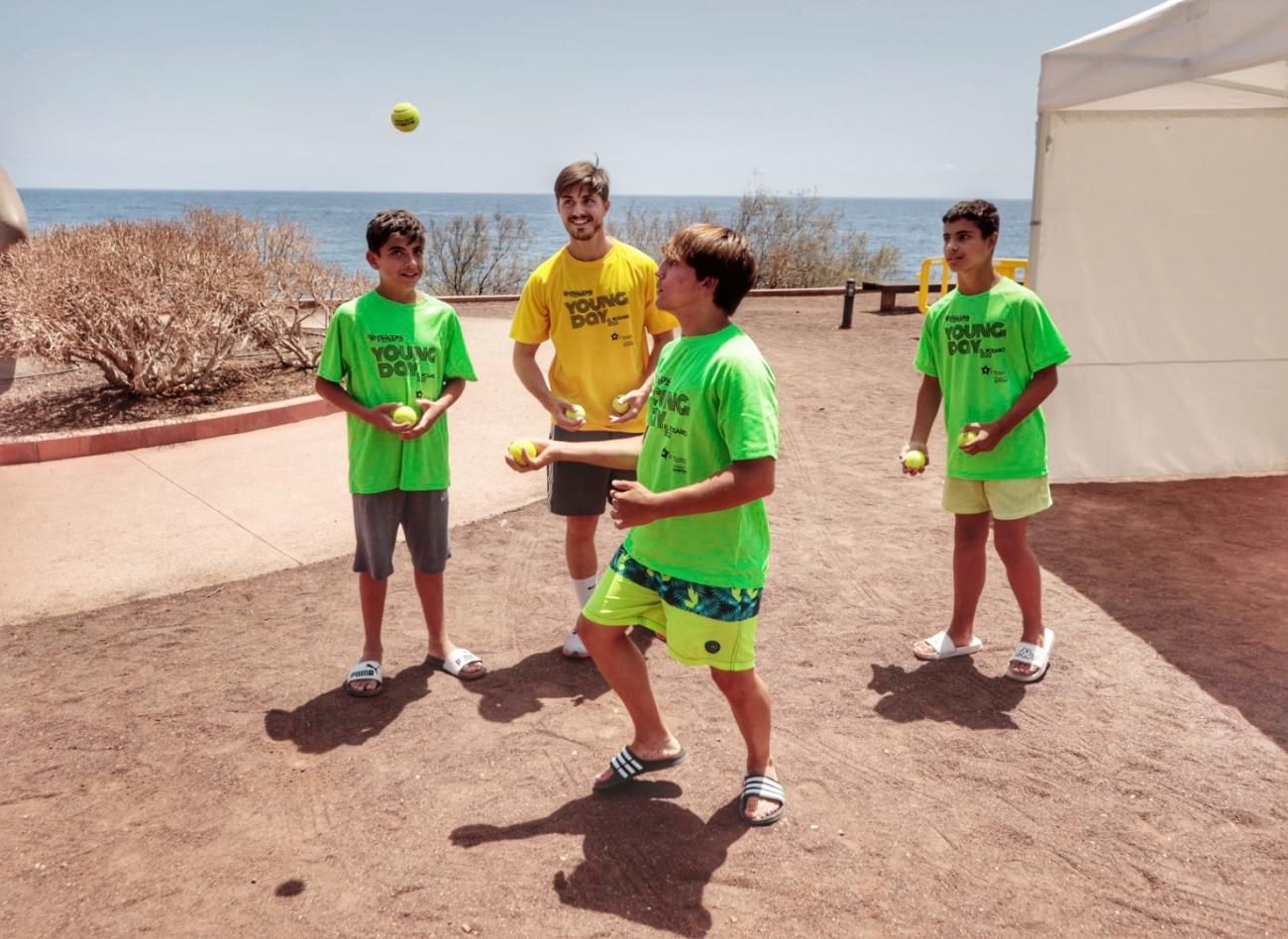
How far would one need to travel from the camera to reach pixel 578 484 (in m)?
4.16

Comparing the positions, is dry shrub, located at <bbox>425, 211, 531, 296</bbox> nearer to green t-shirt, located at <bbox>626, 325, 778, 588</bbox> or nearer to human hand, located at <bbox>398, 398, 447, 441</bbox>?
human hand, located at <bbox>398, 398, 447, 441</bbox>

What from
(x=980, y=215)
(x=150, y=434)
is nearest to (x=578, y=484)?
(x=980, y=215)

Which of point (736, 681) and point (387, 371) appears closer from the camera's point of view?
point (736, 681)

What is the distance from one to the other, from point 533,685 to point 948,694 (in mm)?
1654

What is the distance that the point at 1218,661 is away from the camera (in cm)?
430

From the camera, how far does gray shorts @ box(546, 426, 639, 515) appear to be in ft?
13.6

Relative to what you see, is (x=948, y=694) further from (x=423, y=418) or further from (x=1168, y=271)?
(x=1168, y=271)

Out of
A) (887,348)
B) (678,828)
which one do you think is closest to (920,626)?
(678,828)

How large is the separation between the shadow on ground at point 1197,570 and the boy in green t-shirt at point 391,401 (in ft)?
10.6

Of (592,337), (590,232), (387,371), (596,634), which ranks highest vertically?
(590,232)

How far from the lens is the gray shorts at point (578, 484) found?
415 cm

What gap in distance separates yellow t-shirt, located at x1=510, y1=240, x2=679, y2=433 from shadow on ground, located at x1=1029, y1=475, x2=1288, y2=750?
262 centimetres

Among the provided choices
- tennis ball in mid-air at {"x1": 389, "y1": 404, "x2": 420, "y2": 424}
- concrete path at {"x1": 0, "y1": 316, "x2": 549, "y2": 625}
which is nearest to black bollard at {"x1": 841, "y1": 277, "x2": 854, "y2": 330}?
concrete path at {"x1": 0, "y1": 316, "x2": 549, "y2": 625}

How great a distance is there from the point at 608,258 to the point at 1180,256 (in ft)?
15.8
